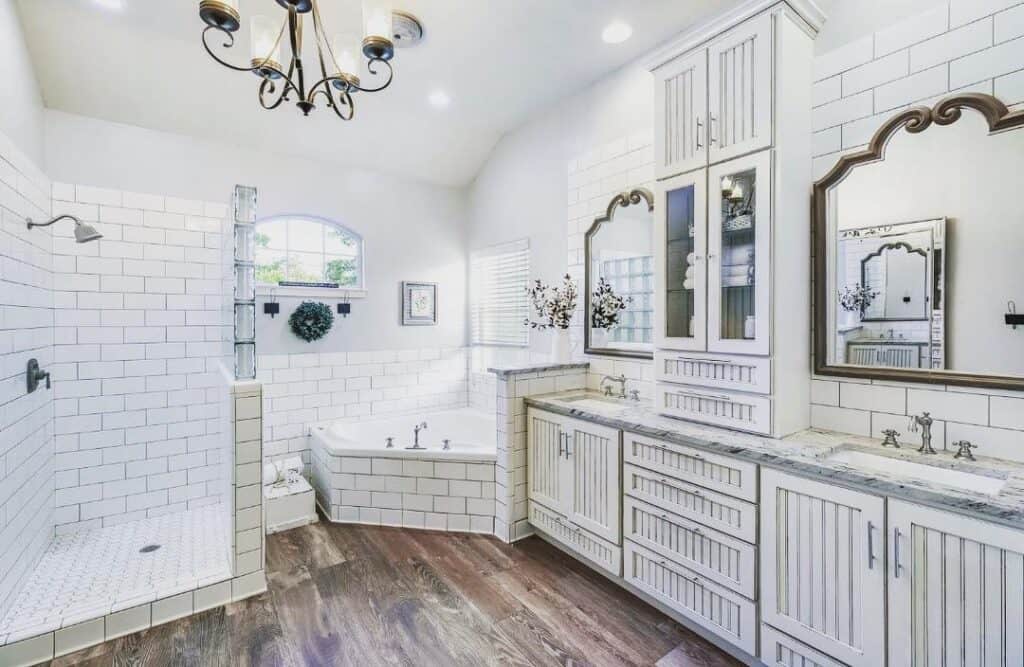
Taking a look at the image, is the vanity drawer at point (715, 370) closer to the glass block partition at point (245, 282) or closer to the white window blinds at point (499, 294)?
the white window blinds at point (499, 294)

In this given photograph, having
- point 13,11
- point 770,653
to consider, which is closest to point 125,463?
point 13,11

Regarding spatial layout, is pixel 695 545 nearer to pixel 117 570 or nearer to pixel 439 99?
pixel 117 570

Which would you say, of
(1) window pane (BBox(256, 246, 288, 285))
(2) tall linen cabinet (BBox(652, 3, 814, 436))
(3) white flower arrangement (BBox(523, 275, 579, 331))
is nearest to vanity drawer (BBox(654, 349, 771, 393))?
(2) tall linen cabinet (BBox(652, 3, 814, 436))

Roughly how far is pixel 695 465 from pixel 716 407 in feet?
1.03

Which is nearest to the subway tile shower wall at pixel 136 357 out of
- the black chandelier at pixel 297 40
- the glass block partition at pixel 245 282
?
the glass block partition at pixel 245 282

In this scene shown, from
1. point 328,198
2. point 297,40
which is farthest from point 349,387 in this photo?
point 297,40

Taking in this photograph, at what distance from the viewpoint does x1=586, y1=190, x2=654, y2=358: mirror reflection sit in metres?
2.98

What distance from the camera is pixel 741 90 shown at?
6.93ft

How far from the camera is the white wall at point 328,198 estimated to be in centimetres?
314

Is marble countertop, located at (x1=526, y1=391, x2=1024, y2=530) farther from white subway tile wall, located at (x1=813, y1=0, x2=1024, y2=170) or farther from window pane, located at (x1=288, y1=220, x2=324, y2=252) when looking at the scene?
window pane, located at (x1=288, y1=220, x2=324, y2=252)

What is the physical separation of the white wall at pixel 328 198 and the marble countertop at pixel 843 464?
2324 millimetres

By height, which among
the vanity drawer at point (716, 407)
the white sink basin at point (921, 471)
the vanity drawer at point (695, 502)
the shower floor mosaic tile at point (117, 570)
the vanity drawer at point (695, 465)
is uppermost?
the vanity drawer at point (716, 407)

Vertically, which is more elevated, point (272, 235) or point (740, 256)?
point (272, 235)

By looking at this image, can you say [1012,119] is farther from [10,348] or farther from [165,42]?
[10,348]
